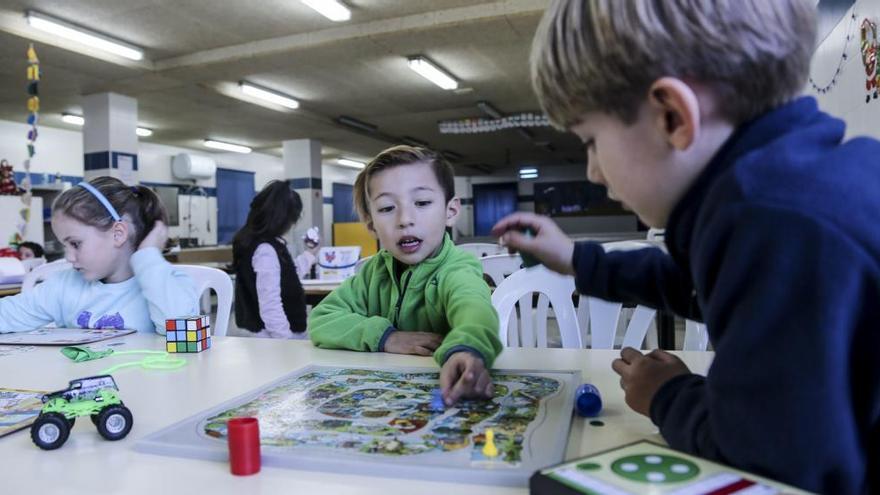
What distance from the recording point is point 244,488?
0.55 m

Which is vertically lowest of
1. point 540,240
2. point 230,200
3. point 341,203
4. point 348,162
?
point 540,240

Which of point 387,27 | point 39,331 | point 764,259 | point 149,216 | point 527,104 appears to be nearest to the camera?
point 764,259

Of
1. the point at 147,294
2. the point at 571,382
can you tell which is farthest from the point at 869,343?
the point at 147,294

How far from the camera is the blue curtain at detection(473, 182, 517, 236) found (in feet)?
59.0

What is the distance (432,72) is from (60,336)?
18.3 feet

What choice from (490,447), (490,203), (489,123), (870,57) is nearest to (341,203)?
(490,203)

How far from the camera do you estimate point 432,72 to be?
6551 millimetres

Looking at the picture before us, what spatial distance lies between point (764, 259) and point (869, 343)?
10 cm

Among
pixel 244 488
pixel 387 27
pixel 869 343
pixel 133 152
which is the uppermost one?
pixel 387 27

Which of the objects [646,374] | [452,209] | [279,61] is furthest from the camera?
[279,61]

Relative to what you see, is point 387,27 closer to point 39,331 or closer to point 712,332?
point 39,331

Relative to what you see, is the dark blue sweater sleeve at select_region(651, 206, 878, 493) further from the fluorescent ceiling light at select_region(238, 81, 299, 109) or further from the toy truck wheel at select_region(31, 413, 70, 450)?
the fluorescent ceiling light at select_region(238, 81, 299, 109)

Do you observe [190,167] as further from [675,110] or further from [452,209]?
[675,110]

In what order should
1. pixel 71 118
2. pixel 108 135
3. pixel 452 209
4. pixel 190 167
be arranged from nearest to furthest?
pixel 452 209
pixel 108 135
pixel 71 118
pixel 190 167
